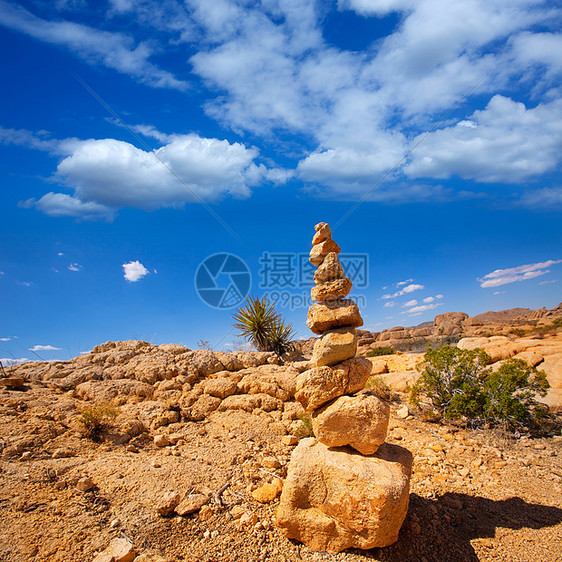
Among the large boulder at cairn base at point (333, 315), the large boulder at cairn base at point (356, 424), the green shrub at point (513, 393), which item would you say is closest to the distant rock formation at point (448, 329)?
the green shrub at point (513, 393)

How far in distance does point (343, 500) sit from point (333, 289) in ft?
8.70

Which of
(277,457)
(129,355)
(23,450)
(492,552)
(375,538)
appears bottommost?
(492,552)

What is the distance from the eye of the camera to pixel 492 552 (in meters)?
4.16

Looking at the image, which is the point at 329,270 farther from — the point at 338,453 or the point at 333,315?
the point at 338,453

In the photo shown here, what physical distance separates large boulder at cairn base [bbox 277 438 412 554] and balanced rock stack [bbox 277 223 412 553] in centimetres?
1

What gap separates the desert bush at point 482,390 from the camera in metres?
7.48

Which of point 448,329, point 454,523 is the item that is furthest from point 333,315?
point 448,329

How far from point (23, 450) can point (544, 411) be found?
409 inches

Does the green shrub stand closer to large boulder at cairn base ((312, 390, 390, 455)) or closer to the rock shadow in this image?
the rock shadow

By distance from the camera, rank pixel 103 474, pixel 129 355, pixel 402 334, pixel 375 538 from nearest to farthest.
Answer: pixel 375 538
pixel 103 474
pixel 129 355
pixel 402 334

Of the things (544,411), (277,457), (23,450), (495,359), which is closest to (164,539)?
(277,457)

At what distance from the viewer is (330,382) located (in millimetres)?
4676

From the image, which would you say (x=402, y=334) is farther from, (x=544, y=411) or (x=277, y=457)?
(x=277, y=457)

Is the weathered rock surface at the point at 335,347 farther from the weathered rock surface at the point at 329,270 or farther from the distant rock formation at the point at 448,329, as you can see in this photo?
the distant rock formation at the point at 448,329
